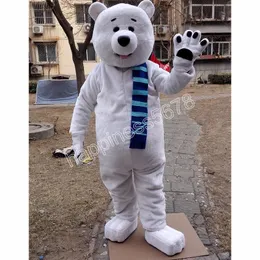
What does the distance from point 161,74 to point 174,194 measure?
1606mm

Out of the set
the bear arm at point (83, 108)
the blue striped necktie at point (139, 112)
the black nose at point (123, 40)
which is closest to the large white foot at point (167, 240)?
the blue striped necktie at point (139, 112)

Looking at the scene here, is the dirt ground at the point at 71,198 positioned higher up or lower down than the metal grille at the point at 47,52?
lower down

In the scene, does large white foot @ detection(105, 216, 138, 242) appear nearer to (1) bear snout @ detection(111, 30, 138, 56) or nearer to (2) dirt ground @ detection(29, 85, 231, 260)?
(2) dirt ground @ detection(29, 85, 231, 260)

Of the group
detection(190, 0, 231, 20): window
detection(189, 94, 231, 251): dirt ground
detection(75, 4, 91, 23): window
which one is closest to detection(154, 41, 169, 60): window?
detection(190, 0, 231, 20): window

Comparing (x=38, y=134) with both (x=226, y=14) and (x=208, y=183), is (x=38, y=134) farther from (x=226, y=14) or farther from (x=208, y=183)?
(x=226, y=14)

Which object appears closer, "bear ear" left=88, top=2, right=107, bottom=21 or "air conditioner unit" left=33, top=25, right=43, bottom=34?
"bear ear" left=88, top=2, right=107, bottom=21

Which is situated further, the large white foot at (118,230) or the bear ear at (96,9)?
the large white foot at (118,230)

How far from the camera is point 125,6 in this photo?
1944 mm

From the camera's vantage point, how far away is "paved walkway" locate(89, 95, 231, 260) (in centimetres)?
234

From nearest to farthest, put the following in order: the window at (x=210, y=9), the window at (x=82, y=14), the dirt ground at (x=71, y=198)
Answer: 1. the dirt ground at (x=71, y=198)
2. the window at (x=82, y=14)
3. the window at (x=210, y=9)

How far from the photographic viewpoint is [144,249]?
7.37ft

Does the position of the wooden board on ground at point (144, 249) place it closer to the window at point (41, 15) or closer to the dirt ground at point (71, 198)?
the dirt ground at point (71, 198)

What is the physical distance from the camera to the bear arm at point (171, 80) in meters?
1.86

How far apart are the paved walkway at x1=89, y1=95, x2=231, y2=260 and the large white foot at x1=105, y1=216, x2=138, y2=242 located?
106 millimetres
